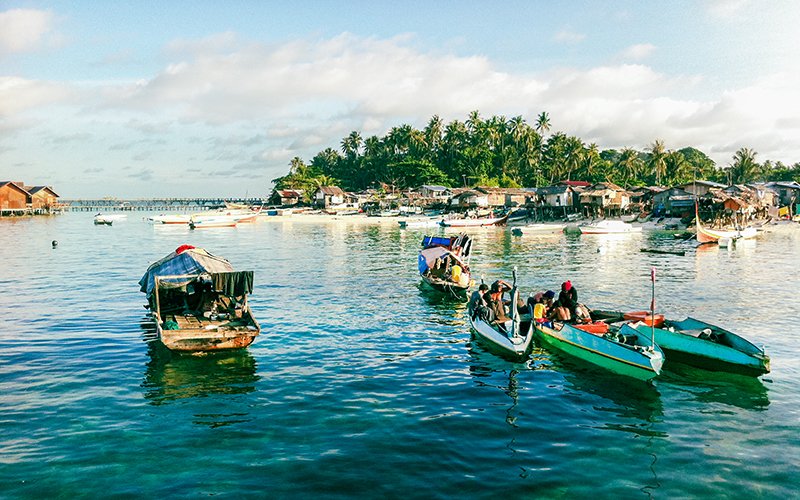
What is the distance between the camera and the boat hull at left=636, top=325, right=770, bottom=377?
696 inches

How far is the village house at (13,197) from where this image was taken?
121 metres

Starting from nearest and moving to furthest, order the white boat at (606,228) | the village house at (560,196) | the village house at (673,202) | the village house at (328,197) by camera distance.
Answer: the white boat at (606,228) < the village house at (673,202) < the village house at (560,196) < the village house at (328,197)

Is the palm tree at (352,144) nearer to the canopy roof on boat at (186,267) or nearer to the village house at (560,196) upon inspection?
the village house at (560,196)

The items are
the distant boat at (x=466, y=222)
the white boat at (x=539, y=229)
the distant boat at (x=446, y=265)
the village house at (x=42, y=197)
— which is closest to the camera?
the distant boat at (x=446, y=265)

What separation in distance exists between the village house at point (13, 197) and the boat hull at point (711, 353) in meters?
139

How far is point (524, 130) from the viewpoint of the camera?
473ft

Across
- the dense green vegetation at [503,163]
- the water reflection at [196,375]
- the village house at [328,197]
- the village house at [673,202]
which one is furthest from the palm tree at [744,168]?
the water reflection at [196,375]

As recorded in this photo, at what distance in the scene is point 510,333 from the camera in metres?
20.1

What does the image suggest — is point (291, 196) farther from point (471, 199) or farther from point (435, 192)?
point (471, 199)

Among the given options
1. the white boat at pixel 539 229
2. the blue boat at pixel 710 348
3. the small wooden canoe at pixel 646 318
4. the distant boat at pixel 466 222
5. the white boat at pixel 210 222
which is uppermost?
the white boat at pixel 210 222

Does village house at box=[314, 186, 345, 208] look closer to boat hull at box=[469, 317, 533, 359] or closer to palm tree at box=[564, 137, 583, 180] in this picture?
palm tree at box=[564, 137, 583, 180]

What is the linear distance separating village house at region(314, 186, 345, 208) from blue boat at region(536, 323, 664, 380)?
12927 cm

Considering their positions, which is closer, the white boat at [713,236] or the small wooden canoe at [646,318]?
the small wooden canoe at [646,318]

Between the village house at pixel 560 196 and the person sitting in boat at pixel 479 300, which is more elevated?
Result: the village house at pixel 560 196
